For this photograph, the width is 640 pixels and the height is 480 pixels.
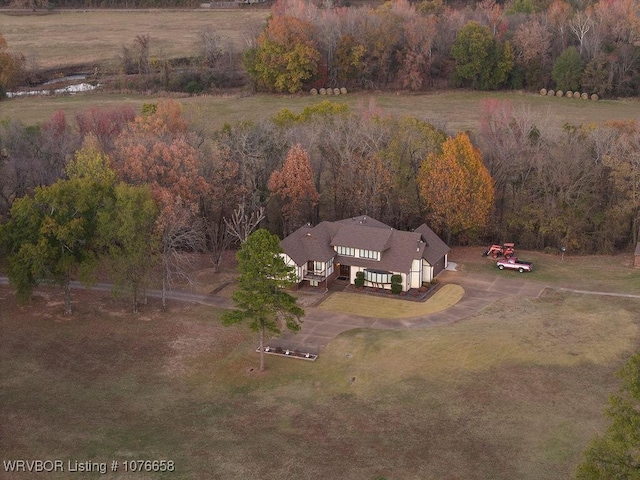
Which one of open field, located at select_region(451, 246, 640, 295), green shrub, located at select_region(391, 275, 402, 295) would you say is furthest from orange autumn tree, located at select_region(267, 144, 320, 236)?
open field, located at select_region(451, 246, 640, 295)

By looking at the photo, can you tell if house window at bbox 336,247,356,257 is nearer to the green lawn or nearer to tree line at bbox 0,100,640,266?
tree line at bbox 0,100,640,266

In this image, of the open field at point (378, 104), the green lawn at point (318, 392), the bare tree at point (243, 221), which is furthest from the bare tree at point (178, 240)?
the open field at point (378, 104)

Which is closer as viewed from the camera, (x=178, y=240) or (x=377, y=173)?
(x=178, y=240)

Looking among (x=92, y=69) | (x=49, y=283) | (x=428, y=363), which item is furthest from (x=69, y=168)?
(x=92, y=69)

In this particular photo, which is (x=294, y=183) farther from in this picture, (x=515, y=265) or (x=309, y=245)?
(x=515, y=265)

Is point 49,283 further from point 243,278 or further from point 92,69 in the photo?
point 92,69

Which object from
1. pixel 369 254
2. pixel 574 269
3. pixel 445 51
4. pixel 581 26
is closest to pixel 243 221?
pixel 369 254
